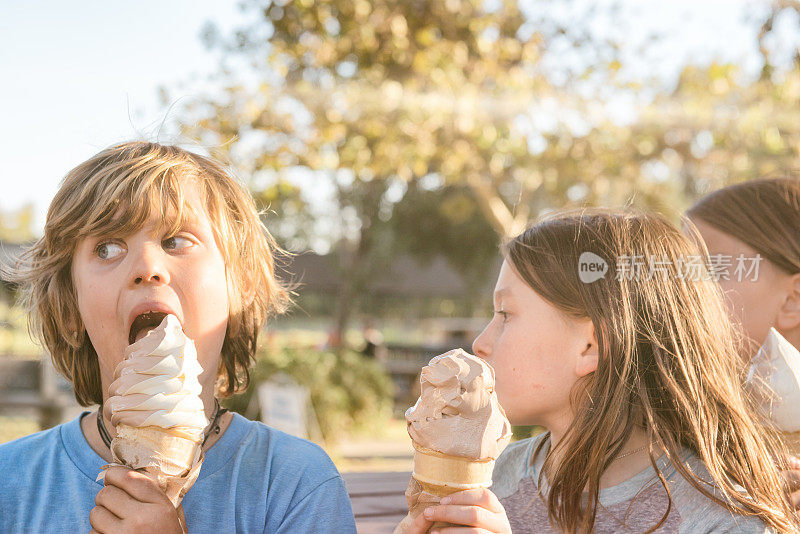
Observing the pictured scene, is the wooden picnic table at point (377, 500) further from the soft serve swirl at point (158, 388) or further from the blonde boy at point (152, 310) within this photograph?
the soft serve swirl at point (158, 388)

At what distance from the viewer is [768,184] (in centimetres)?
304

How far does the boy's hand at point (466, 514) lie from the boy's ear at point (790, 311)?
178 centimetres

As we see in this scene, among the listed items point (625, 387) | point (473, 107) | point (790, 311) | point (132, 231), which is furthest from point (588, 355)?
point (473, 107)

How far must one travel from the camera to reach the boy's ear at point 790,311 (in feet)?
9.19

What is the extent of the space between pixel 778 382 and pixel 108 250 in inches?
79.3

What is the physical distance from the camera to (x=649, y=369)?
2.31 meters

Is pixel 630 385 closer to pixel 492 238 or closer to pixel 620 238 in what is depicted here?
pixel 620 238

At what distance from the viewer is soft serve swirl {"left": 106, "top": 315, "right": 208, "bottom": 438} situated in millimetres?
1545

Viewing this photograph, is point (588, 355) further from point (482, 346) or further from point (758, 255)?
point (758, 255)

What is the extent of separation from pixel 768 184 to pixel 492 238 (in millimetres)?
20942

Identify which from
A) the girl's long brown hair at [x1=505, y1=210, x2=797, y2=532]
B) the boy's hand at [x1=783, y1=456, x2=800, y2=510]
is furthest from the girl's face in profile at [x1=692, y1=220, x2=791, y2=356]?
the boy's hand at [x1=783, y1=456, x2=800, y2=510]

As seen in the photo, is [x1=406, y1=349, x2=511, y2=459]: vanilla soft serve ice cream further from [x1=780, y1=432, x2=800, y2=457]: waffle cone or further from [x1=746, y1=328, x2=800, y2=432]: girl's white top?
[x1=780, y1=432, x2=800, y2=457]: waffle cone

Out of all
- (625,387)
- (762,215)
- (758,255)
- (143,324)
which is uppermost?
(762,215)

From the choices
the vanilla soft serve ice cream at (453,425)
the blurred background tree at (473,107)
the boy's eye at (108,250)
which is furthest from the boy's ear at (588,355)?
the blurred background tree at (473,107)
